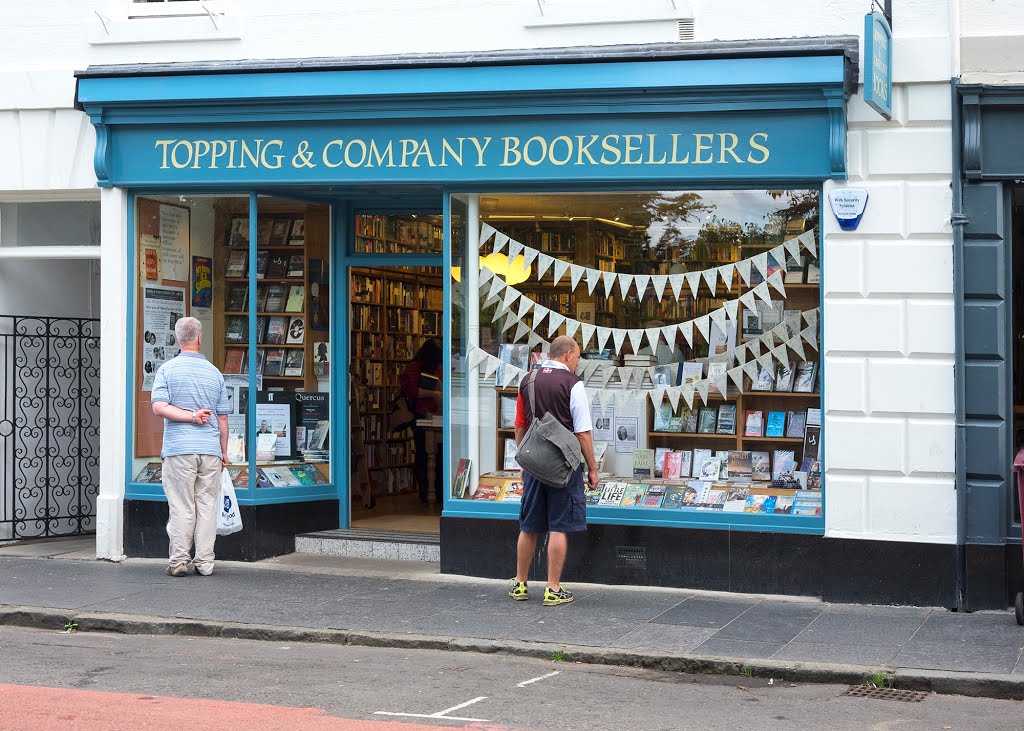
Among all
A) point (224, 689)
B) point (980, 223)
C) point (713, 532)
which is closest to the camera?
point (224, 689)

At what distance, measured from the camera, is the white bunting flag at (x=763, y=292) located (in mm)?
10602

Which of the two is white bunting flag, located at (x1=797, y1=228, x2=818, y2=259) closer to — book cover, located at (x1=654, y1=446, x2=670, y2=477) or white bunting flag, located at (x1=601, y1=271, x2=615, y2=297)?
white bunting flag, located at (x1=601, y1=271, x2=615, y2=297)

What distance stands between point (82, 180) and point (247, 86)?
1.96 meters

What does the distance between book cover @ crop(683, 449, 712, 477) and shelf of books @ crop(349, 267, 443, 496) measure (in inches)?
150

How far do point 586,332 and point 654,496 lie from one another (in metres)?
1.48

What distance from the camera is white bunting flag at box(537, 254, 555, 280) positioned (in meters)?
11.2

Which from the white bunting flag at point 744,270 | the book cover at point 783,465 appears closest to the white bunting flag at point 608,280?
the white bunting flag at point 744,270

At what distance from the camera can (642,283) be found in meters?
10.9

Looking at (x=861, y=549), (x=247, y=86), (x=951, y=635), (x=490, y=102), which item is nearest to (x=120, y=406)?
(x=247, y=86)

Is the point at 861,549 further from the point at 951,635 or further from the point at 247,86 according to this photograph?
the point at 247,86

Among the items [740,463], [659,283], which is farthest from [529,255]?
[740,463]

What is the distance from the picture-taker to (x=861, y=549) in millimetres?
9906

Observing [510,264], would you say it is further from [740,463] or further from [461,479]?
[740,463]

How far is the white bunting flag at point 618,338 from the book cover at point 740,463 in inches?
49.9
